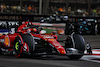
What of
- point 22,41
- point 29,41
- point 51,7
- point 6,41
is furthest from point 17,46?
point 51,7

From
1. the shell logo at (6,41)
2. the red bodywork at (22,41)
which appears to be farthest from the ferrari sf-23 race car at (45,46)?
the shell logo at (6,41)

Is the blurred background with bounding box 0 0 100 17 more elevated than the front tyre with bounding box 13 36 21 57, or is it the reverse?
the blurred background with bounding box 0 0 100 17

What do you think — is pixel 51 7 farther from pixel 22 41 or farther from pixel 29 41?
pixel 29 41

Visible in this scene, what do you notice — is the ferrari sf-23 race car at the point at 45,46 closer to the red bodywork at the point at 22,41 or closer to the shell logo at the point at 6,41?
the red bodywork at the point at 22,41

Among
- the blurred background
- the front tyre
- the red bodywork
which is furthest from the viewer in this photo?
the blurred background

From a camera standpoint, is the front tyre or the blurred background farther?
the blurred background

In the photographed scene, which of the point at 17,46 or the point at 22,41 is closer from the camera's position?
the point at 22,41

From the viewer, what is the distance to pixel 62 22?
70.2 ft

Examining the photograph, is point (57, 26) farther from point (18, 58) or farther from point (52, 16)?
point (18, 58)

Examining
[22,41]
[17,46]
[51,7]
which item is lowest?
[17,46]

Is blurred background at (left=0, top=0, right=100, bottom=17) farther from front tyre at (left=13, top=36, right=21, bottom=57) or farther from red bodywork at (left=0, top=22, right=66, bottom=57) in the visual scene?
front tyre at (left=13, top=36, right=21, bottom=57)

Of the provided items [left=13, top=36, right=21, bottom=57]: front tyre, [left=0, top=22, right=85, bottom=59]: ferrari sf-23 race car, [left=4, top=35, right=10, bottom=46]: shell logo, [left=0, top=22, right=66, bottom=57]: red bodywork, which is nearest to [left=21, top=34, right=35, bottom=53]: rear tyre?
[left=0, top=22, right=85, bottom=59]: ferrari sf-23 race car

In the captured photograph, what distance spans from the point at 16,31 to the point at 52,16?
12.8m

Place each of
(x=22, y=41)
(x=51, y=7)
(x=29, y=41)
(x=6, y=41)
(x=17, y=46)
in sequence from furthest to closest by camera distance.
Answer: (x=51, y=7), (x=6, y=41), (x=17, y=46), (x=22, y=41), (x=29, y=41)
